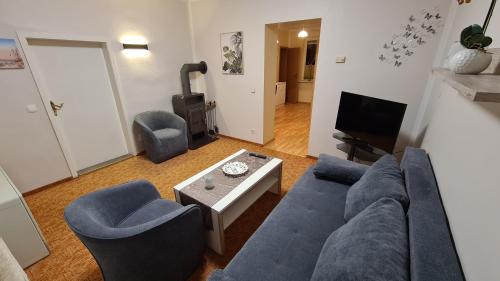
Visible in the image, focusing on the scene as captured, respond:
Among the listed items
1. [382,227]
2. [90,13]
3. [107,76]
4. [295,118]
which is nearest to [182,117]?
[107,76]

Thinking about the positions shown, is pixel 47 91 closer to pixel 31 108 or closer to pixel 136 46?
pixel 31 108

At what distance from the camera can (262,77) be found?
3539 mm

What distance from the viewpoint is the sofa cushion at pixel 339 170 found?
72.8 inches

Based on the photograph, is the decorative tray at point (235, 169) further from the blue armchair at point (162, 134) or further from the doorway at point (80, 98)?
the doorway at point (80, 98)

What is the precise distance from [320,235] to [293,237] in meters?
0.18

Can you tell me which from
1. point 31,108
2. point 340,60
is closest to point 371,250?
point 340,60

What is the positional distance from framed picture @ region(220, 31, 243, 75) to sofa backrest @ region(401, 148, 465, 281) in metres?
3.12

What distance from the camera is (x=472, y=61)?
2.93 ft

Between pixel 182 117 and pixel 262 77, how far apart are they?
1.71m

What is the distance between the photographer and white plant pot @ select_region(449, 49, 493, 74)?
885 millimetres

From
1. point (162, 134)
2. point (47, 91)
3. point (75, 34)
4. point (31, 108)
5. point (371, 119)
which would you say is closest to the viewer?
point (371, 119)

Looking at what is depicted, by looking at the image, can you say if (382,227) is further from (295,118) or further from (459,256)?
(295,118)

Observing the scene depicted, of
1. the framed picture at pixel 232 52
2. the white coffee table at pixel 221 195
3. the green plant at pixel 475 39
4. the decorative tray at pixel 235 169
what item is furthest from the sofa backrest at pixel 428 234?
the framed picture at pixel 232 52

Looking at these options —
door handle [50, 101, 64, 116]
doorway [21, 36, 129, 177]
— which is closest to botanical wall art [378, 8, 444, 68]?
doorway [21, 36, 129, 177]
